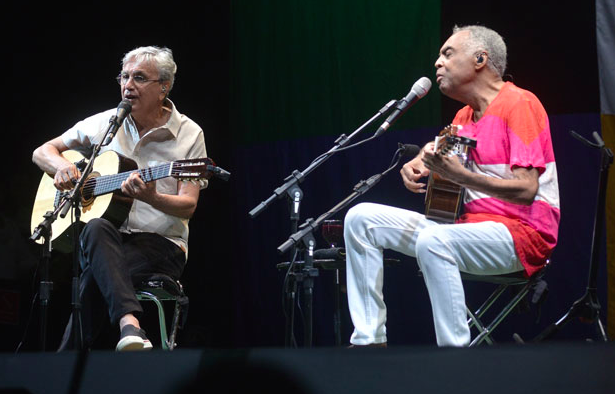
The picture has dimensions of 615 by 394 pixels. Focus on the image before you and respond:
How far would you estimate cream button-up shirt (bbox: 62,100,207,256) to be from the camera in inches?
142

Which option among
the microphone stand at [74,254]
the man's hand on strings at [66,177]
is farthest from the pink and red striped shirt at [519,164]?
the man's hand on strings at [66,177]

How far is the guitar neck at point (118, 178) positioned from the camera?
337 centimetres

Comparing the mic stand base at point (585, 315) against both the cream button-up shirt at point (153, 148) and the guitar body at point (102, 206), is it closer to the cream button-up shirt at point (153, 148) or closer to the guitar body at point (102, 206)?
the cream button-up shirt at point (153, 148)

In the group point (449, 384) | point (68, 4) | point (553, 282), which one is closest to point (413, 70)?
point (553, 282)

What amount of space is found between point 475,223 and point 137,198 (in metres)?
1.62

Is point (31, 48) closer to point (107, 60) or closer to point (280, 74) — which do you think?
point (107, 60)

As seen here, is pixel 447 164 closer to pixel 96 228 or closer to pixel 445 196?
pixel 445 196

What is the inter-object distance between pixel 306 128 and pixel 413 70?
864mm

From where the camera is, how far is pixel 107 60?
16.2 feet

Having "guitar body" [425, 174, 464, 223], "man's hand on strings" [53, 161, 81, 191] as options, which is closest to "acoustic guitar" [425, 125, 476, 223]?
"guitar body" [425, 174, 464, 223]

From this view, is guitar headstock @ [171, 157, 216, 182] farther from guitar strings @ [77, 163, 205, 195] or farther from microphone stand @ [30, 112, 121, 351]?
microphone stand @ [30, 112, 121, 351]

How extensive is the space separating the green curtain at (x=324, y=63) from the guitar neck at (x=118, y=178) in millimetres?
1649

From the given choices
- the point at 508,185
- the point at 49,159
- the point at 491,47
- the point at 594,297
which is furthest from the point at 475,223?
the point at 49,159

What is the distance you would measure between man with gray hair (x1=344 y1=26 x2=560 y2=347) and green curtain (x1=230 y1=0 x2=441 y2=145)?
4.47 ft
